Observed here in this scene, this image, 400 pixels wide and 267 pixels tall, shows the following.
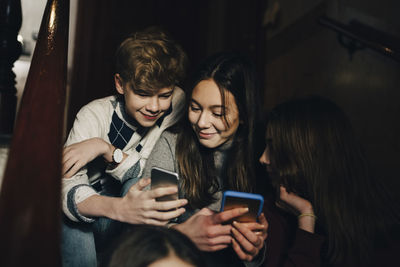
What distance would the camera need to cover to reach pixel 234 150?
5.92 feet

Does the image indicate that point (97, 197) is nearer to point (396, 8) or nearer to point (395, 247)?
point (395, 247)

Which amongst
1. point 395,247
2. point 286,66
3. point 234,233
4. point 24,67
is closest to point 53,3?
point 234,233

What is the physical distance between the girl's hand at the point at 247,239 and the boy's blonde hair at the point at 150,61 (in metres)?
0.71

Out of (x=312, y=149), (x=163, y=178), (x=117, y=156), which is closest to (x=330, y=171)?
(x=312, y=149)

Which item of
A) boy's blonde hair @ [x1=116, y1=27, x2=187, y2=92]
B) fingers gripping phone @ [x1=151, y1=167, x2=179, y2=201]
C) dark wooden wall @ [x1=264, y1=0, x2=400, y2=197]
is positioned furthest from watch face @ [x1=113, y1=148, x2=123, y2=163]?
dark wooden wall @ [x1=264, y1=0, x2=400, y2=197]

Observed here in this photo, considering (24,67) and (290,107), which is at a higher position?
(24,67)

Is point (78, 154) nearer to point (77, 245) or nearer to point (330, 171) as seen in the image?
point (77, 245)

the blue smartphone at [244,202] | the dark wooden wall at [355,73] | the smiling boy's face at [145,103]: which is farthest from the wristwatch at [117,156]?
the dark wooden wall at [355,73]

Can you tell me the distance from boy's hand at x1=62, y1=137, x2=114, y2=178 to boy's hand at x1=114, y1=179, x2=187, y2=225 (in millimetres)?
289

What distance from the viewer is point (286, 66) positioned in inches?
112

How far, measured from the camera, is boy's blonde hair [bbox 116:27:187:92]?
1.63 m

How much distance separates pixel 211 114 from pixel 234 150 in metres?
0.26

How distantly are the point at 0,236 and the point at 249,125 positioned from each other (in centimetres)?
129

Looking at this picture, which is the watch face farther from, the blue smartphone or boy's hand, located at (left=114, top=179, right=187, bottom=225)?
the blue smartphone
